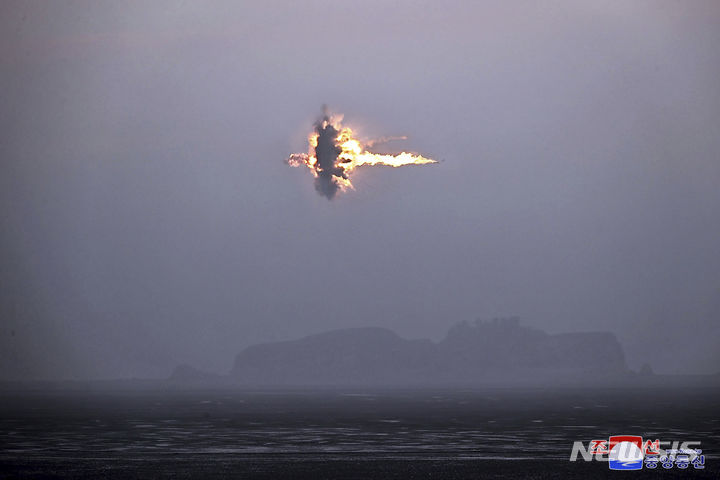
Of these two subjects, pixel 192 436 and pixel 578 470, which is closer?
pixel 578 470

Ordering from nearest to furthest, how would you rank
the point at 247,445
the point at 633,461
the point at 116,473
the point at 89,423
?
1. the point at 116,473
2. the point at 633,461
3. the point at 247,445
4. the point at 89,423

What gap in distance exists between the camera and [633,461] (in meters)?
54.1

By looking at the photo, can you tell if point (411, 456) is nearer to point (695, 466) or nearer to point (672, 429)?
point (695, 466)

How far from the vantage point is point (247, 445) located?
217 feet

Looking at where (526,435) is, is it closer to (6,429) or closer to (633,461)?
(633,461)

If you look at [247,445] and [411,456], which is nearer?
[411,456]

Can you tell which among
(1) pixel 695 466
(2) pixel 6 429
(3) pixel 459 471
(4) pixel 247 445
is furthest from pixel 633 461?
(2) pixel 6 429

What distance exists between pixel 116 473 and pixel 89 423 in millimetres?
57100

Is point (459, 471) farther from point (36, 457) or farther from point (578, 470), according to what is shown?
point (36, 457)

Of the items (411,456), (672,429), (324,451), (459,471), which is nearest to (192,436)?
(324,451)

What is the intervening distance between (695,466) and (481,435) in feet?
93.3

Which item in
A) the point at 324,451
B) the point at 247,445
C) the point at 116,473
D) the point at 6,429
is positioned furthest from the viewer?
the point at 6,429

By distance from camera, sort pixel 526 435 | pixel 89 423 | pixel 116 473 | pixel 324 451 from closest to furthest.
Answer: pixel 116 473
pixel 324 451
pixel 526 435
pixel 89 423

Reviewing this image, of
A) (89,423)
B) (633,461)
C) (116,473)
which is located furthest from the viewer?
(89,423)
